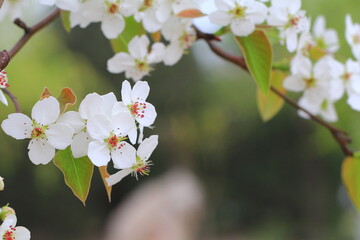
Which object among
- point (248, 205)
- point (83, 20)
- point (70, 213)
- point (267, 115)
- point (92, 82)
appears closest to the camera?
point (83, 20)

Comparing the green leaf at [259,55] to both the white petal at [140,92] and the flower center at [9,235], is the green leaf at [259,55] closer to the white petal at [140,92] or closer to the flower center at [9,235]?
the white petal at [140,92]

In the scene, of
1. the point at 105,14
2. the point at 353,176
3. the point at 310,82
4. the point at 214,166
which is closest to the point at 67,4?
the point at 105,14

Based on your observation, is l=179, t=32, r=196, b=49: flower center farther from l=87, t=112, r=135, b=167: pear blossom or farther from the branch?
l=87, t=112, r=135, b=167: pear blossom

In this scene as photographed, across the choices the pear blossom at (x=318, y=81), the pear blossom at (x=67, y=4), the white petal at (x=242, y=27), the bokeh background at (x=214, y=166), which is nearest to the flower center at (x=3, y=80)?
the pear blossom at (x=67, y=4)

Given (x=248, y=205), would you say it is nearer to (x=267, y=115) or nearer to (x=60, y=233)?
(x=60, y=233)

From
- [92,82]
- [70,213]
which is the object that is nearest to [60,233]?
[70,213]

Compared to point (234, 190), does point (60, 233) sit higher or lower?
higher

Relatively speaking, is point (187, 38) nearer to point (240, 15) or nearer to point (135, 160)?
point (240, 15)
